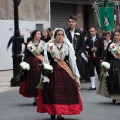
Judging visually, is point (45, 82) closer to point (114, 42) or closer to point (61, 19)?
point (114, 42)

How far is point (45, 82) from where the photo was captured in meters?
10.3

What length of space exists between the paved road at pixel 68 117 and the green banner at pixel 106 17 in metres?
10.1

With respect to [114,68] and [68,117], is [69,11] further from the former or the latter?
[68,117]

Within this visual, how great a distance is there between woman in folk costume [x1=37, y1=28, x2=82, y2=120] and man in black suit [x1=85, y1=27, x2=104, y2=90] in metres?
5.47

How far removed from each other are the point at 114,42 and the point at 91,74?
357 cm

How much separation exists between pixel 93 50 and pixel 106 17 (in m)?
9.85

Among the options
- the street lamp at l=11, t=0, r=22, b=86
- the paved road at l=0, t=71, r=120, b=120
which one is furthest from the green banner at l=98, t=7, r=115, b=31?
the paved road at l=0, t=71, r=120, b=120

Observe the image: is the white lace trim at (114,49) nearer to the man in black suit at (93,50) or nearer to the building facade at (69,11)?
the man in black suit at (93,50)

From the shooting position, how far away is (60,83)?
33.6 ft

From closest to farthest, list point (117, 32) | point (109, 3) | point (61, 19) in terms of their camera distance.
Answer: point (117, 32), point (109, 3), point (61, 19)

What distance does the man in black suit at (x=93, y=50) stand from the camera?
15898mm

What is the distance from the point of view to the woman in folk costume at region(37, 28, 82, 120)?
10164mm

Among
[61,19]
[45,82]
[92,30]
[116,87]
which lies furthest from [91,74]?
[61,19]

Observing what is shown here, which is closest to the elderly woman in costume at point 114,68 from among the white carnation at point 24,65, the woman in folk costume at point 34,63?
the woman in folk costume at point 34,63
